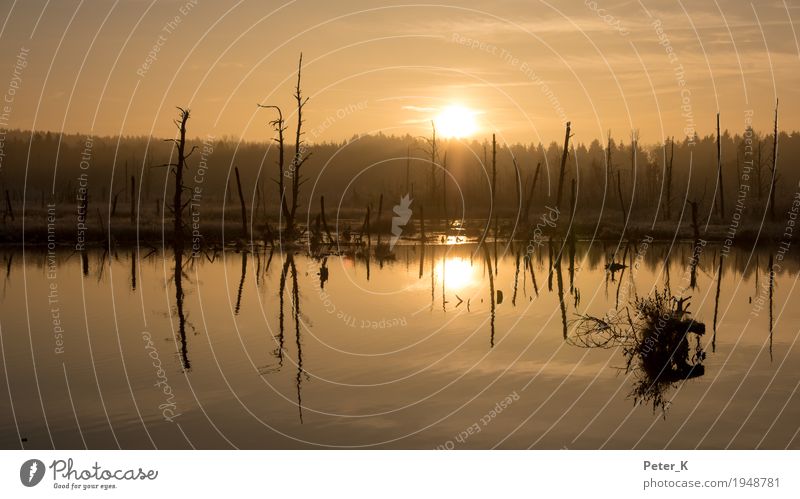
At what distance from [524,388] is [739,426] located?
3673mm

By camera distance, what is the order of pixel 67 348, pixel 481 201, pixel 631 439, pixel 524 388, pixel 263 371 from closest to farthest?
1. pixel 631 439
2. pixel 524 388
3. pixel 263 371
4. pixel 67 348
5. pixel 481 201

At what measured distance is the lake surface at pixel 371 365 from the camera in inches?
568

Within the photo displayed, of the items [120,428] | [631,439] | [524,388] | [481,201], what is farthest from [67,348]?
[481,201]

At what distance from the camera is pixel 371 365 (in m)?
19.1

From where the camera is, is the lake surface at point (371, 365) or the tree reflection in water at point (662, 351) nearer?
the lake surface at point (371, 365)

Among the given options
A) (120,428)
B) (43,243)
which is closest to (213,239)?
(43,243)

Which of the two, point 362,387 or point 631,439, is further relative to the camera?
point 362,387

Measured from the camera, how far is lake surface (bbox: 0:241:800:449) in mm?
14422

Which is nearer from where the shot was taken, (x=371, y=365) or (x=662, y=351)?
(x=662, y=351)

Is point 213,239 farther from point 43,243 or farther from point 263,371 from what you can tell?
point 263,371

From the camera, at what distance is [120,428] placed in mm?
14211

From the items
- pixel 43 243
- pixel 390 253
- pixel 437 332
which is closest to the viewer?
pixel 437 332

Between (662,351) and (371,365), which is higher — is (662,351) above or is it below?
above

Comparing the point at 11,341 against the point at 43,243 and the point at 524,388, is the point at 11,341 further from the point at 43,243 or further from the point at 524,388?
the point at 43,243
